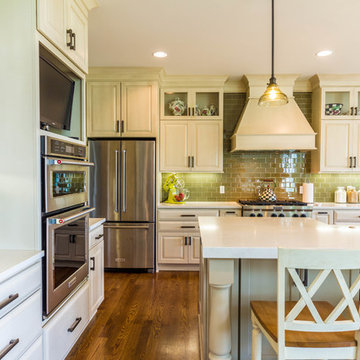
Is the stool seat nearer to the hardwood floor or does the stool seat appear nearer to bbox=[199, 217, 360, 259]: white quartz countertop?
bbox=[199, 217, 360, 259]: white quartz countertop

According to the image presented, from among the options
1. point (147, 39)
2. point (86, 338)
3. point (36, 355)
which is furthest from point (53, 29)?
point (86, 338)

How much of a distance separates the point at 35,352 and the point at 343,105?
4.80m

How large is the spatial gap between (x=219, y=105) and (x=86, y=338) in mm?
3311

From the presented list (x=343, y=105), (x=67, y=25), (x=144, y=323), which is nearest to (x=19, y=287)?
(x=144, y=323)

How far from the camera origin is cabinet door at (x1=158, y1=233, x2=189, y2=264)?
401 cm

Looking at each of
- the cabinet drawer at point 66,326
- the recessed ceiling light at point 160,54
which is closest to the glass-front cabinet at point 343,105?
the recessed ceiling light at point 160,54

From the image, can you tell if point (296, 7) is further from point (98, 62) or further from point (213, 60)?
point (98, 62)

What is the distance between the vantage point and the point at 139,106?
3982 mm

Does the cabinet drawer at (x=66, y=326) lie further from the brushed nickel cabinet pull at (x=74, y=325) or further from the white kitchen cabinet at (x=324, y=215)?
the white kitchen cabinet at (x=324, y=215)

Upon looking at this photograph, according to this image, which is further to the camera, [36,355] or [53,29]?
[53,29]

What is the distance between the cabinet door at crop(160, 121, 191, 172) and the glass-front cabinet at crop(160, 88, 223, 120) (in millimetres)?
142

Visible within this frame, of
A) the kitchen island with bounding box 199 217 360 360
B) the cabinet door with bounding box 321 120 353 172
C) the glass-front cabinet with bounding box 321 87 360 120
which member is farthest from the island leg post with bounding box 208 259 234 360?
the glass-front cabinet with bounding box 321 87 360 120

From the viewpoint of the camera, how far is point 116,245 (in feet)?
12.9

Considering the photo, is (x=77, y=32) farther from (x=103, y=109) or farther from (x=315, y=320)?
(x=315, y=320)
